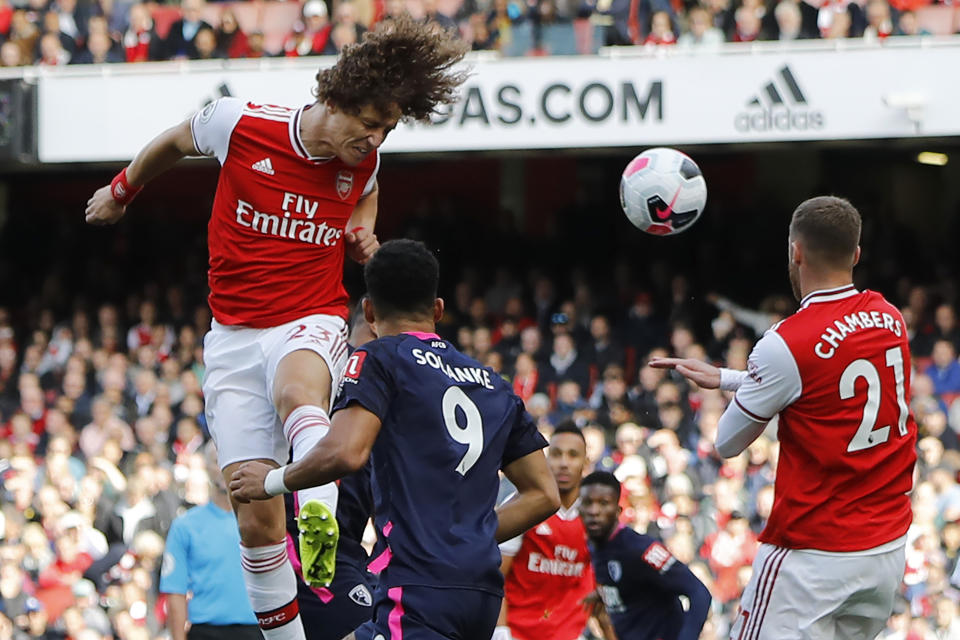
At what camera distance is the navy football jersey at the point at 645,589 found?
7.47m

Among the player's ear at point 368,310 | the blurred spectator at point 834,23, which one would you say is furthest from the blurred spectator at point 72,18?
the player's ear at point 368,310

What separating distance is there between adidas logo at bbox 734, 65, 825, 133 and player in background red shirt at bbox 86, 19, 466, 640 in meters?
9.46

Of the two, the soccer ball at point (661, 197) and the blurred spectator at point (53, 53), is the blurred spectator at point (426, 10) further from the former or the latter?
the soccer ball at point (661, 197)

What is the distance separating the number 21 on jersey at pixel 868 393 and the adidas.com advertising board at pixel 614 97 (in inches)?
384

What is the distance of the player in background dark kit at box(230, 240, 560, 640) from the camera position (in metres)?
5.00

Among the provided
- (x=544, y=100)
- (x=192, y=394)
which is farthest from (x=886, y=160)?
(x=192, y=394)

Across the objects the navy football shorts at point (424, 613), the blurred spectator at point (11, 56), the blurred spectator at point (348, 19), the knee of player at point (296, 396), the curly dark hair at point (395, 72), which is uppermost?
the blurred spectator at point (348, 19)

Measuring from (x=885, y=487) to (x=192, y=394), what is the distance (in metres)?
10.8

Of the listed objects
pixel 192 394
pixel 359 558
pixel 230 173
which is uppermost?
pixel 230 173

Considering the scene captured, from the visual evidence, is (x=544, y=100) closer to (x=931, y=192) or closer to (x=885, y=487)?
(x=931, y=192)

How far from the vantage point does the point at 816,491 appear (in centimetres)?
569

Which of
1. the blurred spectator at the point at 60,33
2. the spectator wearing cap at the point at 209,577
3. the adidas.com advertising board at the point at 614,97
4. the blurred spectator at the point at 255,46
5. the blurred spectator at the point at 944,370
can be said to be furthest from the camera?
the blurred spectator at the point at 60,33

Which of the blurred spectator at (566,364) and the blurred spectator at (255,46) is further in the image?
the blurred spectator at (255,46)

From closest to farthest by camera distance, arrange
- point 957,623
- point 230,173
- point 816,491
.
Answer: point 816,491, point 230,173, point 957,623
